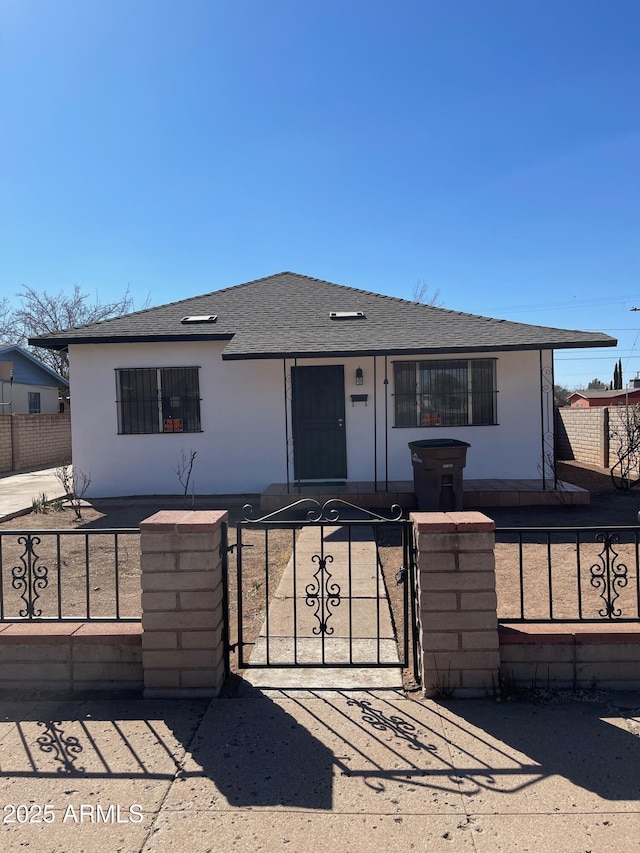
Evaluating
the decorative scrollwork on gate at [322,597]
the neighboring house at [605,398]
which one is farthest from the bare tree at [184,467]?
the neighboring house at [605,398]

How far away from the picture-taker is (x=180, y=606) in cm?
315

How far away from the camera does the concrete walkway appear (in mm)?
9453

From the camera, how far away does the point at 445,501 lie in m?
7.87

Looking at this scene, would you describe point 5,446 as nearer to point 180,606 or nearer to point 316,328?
point 316,328

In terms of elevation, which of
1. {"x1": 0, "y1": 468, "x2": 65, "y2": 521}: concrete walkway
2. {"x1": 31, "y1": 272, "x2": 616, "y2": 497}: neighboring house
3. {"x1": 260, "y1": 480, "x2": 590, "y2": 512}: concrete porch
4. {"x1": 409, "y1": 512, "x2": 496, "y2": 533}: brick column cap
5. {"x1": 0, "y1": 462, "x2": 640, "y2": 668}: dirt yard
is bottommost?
{"x1": 0, "y1": 462, "x2": 640, "y2": 668}: dirt yard

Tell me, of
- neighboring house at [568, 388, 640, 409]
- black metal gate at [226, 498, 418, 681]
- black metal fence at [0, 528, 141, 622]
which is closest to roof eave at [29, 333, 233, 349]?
black metal fence at [0, 528, 141, 622]

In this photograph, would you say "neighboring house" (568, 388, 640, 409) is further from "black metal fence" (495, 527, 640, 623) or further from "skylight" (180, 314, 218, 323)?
→ "black metal fence" (495, 527, 640, 623)

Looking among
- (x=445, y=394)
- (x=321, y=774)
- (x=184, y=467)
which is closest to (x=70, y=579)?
(x=321, y=774)

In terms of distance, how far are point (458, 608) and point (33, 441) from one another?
1793cm

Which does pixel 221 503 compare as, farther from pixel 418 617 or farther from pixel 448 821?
pixel 448 821

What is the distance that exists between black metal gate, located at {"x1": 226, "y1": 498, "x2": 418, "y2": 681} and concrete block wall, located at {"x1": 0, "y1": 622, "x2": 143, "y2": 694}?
0.61m

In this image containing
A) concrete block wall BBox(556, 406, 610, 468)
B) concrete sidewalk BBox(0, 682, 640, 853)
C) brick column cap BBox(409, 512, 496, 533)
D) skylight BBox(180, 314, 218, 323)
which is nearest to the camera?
concrete sidewalk BBox(0, 682, 640, 853)

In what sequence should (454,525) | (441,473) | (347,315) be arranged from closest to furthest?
(454,525), (441,473), (347,315)

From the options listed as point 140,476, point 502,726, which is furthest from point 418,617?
point 140,476
